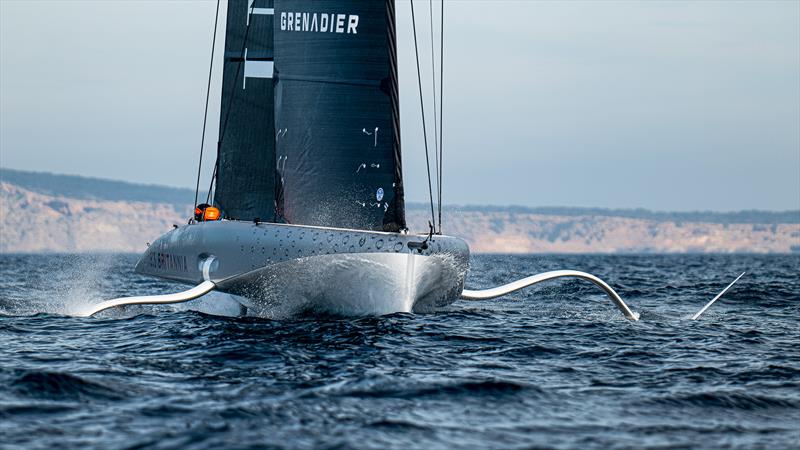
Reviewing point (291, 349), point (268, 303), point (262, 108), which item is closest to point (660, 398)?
point (291, 349)

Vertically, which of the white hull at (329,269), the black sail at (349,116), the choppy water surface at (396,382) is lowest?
the choppy water surface at (396,382)

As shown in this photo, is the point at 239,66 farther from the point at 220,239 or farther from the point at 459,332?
the point at 459,332

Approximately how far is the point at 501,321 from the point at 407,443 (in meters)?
8.10

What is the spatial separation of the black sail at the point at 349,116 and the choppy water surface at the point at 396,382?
1.48 metres

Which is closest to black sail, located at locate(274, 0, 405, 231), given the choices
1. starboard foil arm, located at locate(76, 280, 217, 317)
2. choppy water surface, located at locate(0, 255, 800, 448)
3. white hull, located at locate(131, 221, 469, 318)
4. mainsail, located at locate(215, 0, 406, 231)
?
mainsail, located at locate(215, 0, 406, 231)

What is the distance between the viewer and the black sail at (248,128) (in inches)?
641

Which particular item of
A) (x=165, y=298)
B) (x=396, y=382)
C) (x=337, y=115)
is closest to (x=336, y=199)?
(x=337, y=115)

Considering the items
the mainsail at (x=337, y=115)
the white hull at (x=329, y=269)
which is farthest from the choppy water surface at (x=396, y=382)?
the mainsail at (x=337, y=115)

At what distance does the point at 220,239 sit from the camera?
44.5 feet

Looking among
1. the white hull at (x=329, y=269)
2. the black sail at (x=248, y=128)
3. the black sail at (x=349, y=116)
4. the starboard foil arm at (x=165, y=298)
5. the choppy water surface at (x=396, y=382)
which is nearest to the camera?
the choppy water surface at (x=396, y=382)

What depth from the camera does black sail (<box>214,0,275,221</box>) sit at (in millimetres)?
16281

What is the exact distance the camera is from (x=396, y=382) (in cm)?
889

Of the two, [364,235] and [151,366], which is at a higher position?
[364,235]

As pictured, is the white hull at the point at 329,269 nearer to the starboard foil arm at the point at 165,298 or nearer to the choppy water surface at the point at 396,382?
the starboard foil arm at the point at 165,298
